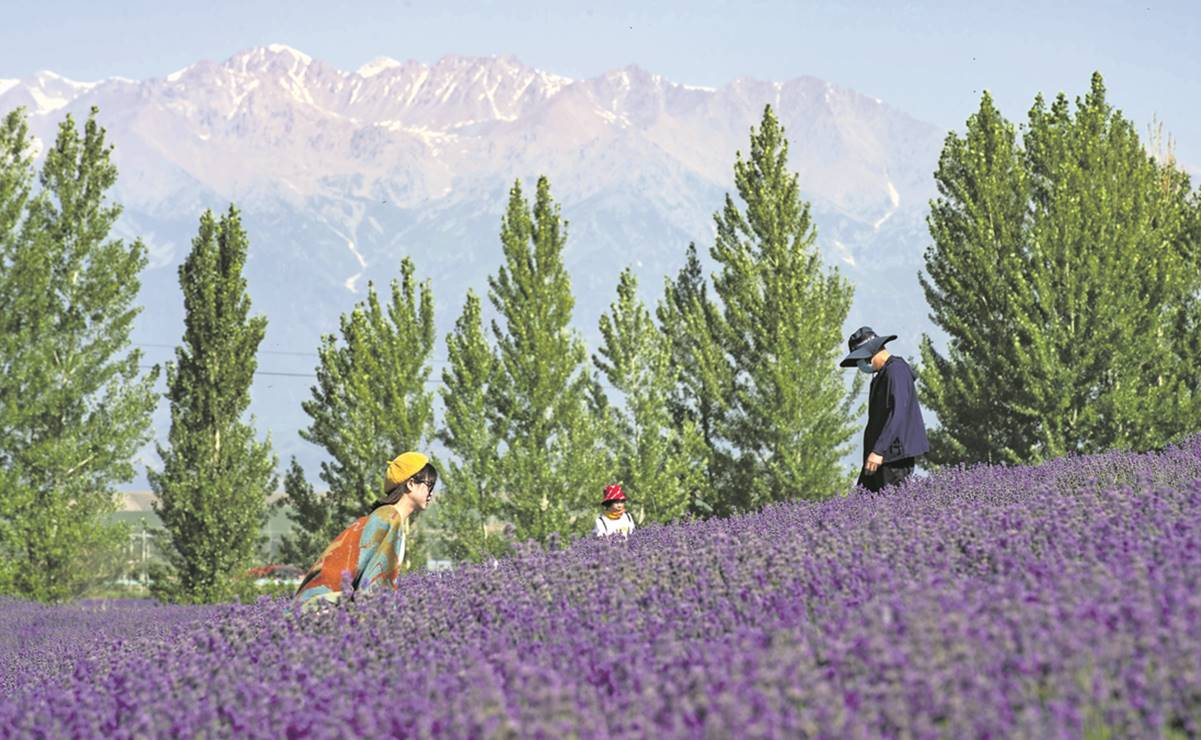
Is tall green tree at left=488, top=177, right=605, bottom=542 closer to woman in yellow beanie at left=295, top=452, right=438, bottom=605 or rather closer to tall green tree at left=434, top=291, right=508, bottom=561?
tall green tree at left=434, top=291, right=508, bottom=561

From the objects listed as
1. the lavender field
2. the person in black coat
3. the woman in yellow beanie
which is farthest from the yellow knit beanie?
the person in black coat

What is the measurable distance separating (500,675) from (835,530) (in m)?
2.28

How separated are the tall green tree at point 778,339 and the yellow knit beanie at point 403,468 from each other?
854 inches

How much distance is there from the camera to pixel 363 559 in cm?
680

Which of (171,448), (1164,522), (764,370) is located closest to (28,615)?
(171,448)

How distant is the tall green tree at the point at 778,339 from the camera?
29.3m

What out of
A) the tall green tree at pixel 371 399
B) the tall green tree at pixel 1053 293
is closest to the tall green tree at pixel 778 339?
the tall green tree at pixel 1053 293

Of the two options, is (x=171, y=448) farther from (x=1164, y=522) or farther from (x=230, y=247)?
(x=1164, y=522)

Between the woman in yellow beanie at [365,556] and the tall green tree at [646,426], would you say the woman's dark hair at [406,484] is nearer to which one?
the woman in yellow beanie at [365,556]

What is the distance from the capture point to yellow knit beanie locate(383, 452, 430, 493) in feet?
24.0

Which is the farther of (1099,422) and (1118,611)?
(1099,422)

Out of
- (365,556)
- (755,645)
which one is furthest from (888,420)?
(755,645)

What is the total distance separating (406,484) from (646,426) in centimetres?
2325

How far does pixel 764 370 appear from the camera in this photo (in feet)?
97.3
